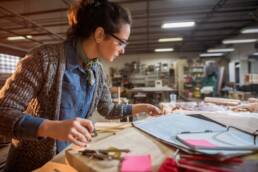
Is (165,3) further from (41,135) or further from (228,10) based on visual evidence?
(41,135)

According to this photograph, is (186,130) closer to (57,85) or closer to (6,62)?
(57,85)

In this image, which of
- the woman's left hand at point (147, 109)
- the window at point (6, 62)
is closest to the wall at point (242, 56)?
the woman's left hand at point (147, 109)

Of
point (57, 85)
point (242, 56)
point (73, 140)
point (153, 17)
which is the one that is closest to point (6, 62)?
point (153, 17)

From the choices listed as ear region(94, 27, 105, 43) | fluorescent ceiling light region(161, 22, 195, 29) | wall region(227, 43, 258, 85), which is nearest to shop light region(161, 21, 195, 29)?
fluorescent ceiling light region(161, 22, 195, 29)

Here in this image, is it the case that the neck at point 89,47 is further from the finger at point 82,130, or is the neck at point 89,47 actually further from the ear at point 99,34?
the finger at point 82,130

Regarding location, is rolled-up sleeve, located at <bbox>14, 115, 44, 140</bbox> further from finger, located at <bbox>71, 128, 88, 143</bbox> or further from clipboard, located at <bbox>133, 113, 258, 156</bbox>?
clipboard, located at <bbox>133, 113, 258, 156</bbox>

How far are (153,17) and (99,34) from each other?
6.24m

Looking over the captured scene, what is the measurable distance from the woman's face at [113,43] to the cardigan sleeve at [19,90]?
1.00 ft

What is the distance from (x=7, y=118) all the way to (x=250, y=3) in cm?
677

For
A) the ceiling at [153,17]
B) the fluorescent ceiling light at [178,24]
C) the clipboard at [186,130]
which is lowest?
Answer: the clipboard at [186,130]

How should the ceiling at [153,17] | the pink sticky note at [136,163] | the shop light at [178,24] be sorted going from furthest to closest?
1. the shop light at [178,24]
2. the ceiling at [153,17]
3. the pink sticky note at [136,163]

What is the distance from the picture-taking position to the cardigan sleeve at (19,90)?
0.78m

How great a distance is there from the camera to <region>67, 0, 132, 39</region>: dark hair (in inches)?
41.3

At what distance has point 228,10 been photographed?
6.49 metres
